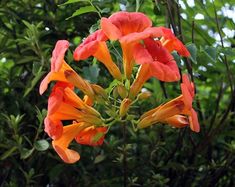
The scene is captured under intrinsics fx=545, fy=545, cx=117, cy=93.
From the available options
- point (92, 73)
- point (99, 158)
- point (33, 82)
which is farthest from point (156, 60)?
point (99, 158)

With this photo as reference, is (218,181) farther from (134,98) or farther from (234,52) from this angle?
(134,98)

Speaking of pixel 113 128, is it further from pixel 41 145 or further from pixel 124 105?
pixel 124 105

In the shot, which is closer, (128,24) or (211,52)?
(128,24)

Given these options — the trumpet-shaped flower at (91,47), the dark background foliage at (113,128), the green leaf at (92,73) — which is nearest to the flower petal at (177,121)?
the trumpet-shaped flower at (91,47)

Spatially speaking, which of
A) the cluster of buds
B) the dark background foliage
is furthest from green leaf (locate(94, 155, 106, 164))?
the cluster of buds

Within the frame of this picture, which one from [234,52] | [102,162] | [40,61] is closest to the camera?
[234,52]

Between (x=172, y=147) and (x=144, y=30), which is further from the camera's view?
(x=172, y=147)

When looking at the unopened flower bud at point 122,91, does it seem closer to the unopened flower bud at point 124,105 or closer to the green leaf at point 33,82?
the unopened flower bud at point 124,105

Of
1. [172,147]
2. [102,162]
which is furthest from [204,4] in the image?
[102,162]
